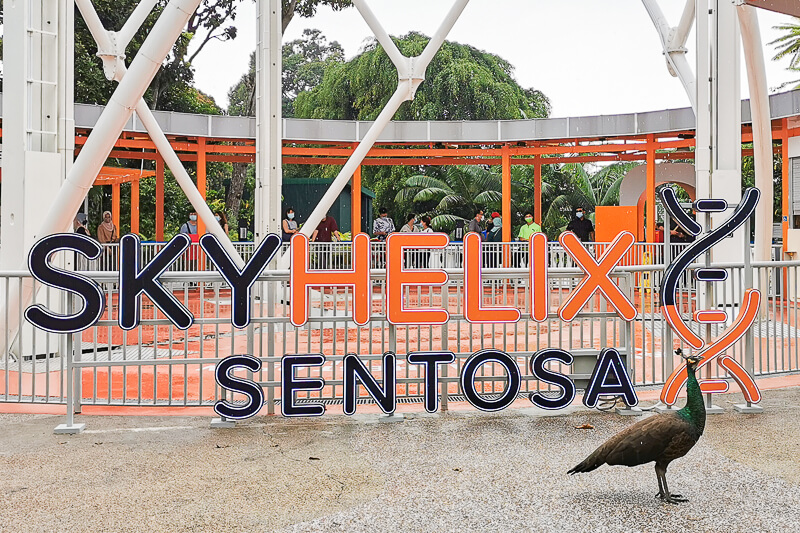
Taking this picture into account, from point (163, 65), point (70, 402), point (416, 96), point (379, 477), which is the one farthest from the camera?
point (416, 96)

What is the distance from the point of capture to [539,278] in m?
6.50

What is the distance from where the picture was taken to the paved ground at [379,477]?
422 cm

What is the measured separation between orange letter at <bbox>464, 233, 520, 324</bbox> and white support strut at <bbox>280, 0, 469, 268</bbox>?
5748 mm

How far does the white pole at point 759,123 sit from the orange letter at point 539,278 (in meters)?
6.21

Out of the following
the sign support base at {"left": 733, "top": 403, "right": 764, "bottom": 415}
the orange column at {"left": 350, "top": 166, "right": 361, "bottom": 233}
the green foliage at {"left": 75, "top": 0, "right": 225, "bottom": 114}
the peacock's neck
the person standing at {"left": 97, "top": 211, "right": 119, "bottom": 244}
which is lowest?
the sign support base at {"left": 733, "top": 403, "right": 764, "bottom": 415}

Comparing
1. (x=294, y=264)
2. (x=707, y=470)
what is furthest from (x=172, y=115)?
(x=707, y=470)

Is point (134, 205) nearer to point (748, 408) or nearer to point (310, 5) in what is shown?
point (310, 5)

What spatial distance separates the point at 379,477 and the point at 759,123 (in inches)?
392

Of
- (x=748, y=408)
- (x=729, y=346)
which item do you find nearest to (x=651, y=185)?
(x=748, y=408)

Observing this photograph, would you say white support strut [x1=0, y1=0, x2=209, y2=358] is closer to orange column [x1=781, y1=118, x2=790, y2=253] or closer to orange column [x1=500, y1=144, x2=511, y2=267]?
orange column [x1=781, y1=118, x2=790, y2=253]

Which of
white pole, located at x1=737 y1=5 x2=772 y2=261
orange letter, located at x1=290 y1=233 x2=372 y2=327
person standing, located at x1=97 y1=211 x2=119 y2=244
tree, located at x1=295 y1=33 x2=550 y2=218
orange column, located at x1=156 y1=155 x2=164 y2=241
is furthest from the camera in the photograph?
tree, located at x1=295 y1=33 x2=550 y2=218

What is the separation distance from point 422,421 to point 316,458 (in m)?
1.35

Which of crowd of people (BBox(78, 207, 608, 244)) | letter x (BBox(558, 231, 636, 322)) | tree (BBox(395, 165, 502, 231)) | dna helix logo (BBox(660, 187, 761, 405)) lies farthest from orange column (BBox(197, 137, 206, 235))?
dna helix logo (BBox(660, 187, 761, 405))

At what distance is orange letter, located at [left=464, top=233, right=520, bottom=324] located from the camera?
6379 millimetres
